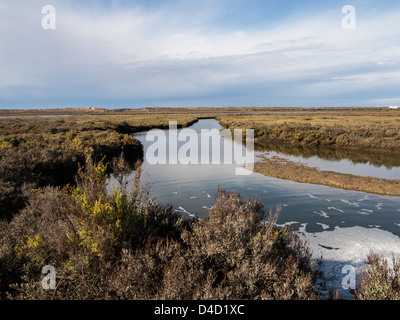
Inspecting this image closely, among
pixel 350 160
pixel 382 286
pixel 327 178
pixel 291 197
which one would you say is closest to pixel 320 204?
pixel 291 197

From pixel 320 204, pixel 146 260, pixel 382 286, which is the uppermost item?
pixel 146 260

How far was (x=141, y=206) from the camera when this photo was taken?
630 centimetres

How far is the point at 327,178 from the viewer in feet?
49.9

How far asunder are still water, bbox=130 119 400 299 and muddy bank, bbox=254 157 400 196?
0.75 m

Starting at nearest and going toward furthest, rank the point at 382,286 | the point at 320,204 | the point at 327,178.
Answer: the point at 382,286, the point at 320,204, the point at 327,178

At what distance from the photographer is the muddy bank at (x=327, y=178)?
43.8ft

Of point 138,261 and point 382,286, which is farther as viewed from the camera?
point 138,261

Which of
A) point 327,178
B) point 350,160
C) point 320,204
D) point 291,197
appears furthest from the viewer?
point 350,160

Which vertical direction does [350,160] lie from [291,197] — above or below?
above

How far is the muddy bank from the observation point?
43.8 ft

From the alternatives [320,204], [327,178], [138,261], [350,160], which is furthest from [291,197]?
[350,160]

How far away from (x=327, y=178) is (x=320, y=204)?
471cm

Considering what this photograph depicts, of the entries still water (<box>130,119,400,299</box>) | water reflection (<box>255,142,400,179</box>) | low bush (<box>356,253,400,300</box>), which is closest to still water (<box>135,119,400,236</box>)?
still water (<box>130,119,400,299</box>)

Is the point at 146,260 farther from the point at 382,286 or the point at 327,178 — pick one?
the point at 327,178
